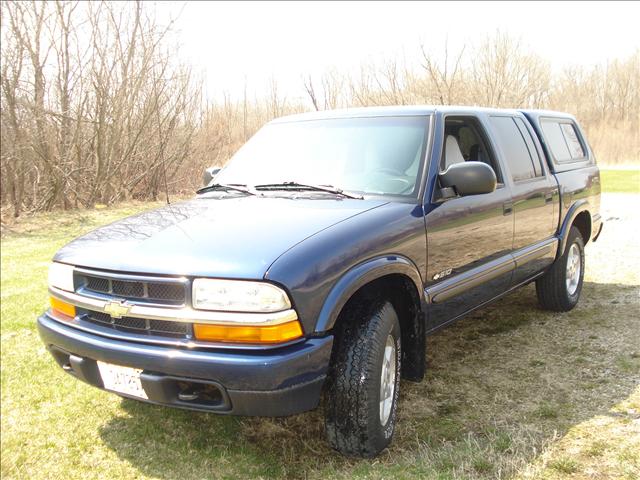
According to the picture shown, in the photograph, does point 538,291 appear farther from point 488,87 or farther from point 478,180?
point 488,87

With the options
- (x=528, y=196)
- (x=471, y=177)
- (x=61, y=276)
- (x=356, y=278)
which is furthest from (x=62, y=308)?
(x=528, y=196)

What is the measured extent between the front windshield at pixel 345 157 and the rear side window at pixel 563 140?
2.05m

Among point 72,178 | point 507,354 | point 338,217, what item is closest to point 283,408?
point 338,217

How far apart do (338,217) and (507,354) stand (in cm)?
Answer: 220

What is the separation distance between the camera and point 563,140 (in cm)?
542

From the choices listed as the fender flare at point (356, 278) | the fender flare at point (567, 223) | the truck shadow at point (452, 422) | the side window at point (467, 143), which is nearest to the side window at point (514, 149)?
the side window at point (467, 143)

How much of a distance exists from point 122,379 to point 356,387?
1066mm

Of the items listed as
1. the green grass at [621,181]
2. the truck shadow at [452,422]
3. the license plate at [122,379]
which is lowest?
the truck shadow at [452,422]

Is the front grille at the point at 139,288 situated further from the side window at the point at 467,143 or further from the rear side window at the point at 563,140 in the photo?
→ the rear side window at the point at 563,140

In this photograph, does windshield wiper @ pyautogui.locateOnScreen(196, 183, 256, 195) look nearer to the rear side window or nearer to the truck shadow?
the truck shadow

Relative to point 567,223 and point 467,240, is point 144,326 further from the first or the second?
point 567,223

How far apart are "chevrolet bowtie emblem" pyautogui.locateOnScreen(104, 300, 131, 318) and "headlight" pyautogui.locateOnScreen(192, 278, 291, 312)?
1.20 ft

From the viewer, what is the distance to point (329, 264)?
2.54m

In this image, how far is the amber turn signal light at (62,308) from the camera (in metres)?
2.88
